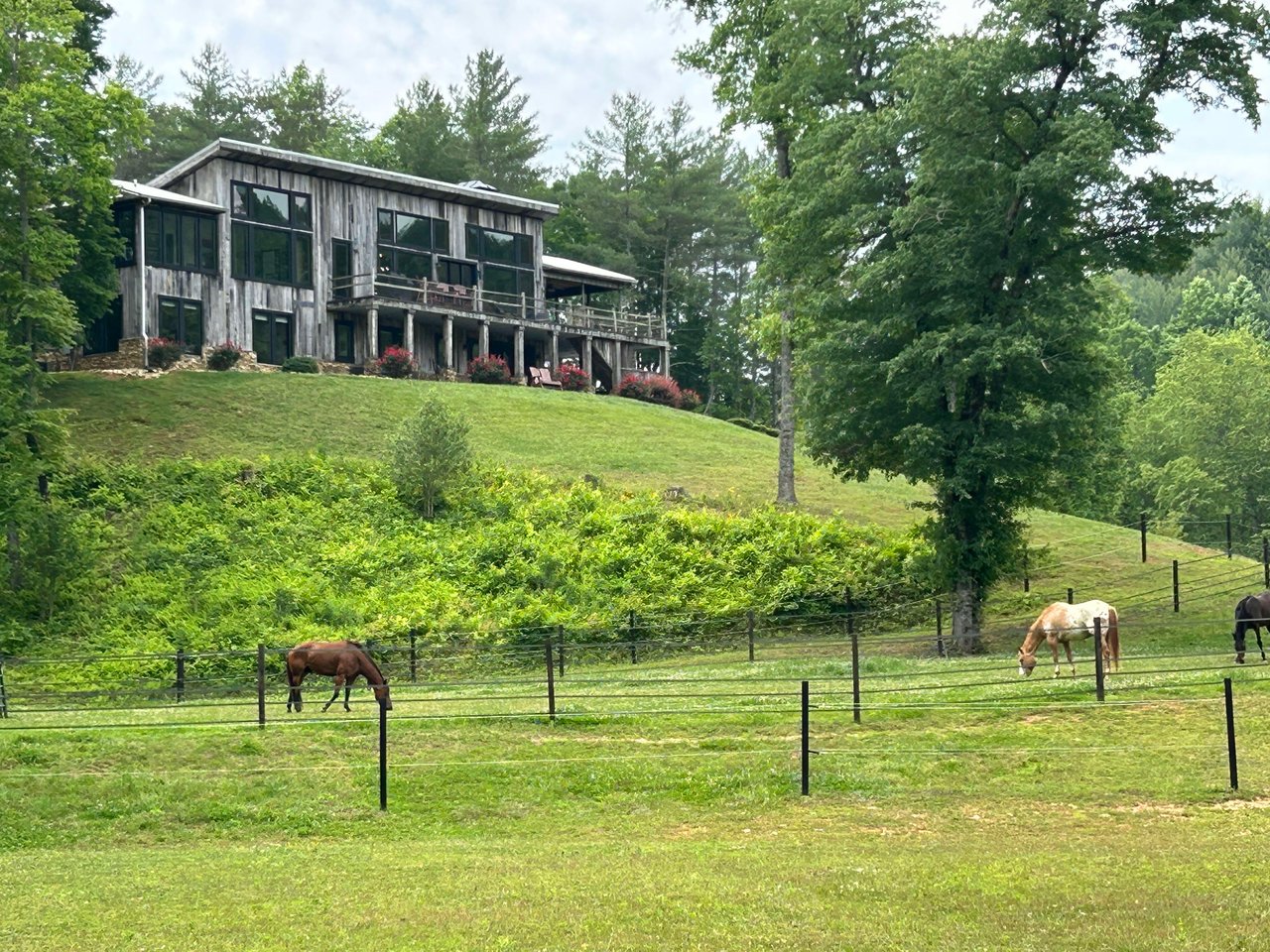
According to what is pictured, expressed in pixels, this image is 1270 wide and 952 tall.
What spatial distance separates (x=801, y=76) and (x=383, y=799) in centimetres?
2555

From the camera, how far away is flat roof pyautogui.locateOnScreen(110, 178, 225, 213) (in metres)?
51.9

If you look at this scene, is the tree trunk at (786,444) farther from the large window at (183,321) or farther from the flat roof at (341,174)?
the large window at (183,321)

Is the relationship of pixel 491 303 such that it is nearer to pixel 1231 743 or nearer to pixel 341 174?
pixel 341 174

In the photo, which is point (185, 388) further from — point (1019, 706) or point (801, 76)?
point (1019, 706)

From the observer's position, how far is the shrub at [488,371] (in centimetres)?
6162

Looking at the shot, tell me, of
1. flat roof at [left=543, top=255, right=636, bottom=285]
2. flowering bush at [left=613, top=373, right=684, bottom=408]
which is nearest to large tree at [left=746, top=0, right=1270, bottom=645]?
flowering bush at [left=613, top=373, right=684, bottom=408]

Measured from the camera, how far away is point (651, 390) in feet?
221

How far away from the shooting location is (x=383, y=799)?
60.0ft

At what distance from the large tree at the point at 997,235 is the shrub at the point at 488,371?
2900cm

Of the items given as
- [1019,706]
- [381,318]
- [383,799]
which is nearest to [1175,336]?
[381,318]

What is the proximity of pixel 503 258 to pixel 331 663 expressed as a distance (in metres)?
43.6

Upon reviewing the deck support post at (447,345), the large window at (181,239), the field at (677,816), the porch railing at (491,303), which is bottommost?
the field at (677,816)

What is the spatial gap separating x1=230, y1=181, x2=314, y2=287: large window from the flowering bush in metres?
15.7

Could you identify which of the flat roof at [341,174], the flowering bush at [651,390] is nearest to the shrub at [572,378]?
the flowering bush at [651,390]
